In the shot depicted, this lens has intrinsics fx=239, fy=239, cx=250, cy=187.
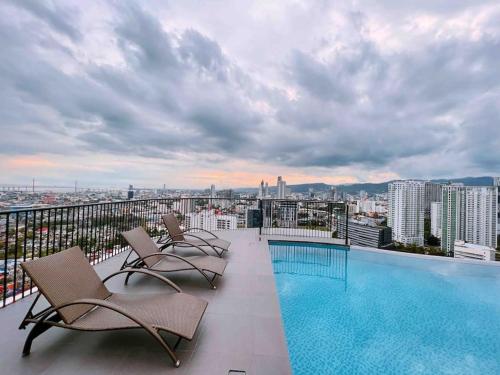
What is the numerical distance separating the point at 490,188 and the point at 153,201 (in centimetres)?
1188

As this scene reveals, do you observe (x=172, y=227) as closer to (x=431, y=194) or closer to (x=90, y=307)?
(x=90, y=307)

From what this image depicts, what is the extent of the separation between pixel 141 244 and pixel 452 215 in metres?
11.4

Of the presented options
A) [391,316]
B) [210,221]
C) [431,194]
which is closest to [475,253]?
[391,316]

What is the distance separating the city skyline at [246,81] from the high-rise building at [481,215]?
358 cm

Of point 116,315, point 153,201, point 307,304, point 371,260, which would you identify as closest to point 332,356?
point 307,304

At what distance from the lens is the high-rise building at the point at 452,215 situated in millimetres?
9078

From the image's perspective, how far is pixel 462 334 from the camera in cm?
334

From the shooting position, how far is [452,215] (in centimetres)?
953

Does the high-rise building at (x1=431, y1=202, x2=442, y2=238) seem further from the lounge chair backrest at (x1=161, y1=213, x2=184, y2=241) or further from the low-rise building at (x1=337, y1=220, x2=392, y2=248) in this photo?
the lounge chair backrest at (x1=161, y1=213, x2=184, y2=241)

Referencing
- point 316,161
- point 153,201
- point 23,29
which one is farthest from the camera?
point 316,161

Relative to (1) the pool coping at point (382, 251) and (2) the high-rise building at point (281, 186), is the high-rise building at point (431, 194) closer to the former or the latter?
(1) the pool coping at point (382, 251)

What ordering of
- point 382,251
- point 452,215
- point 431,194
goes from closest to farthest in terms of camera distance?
point 382,251, point 452,215, point 431,194

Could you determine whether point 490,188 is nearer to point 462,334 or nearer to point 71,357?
point 462,334

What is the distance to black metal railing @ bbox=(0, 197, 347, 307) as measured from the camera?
9.86 feet
